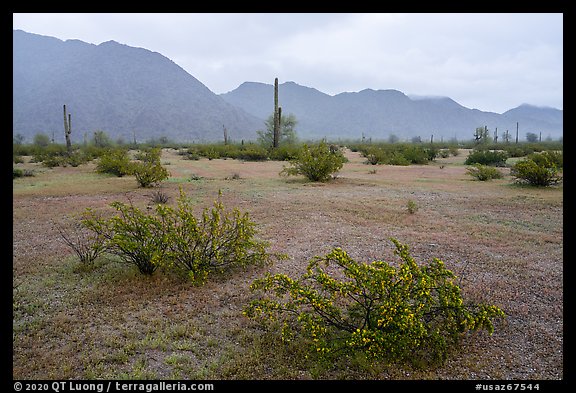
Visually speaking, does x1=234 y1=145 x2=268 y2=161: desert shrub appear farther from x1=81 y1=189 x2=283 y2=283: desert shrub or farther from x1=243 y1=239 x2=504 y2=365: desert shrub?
x1=243 y1=239 x2=504 y2=365: desert shrub

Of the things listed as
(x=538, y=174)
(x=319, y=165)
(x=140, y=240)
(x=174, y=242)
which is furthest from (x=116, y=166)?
(x=538, y=174)

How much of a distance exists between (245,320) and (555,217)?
8.44m

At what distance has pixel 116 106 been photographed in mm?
158500

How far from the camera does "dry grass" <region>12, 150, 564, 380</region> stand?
3.51 m

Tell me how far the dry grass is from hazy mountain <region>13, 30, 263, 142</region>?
133 m

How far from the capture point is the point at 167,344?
12.8ft

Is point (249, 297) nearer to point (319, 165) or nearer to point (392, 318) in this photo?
point (392, 318)

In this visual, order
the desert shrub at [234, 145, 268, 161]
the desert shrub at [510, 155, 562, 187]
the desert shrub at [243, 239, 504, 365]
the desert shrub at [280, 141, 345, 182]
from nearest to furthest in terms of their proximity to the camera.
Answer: the desert shrub at [243, 239, 504, 365] → the desert shrub at [510, 155, 562, 187] → the desert shrub at [280, 141, 345, 182] → the desert shrub at [234, 145, 268, 161]

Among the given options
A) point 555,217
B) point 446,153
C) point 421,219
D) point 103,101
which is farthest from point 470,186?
point 103,101

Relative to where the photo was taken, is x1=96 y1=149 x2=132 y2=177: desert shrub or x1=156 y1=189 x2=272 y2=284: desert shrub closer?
x1=156 y1=189 x2=272 y2=284: desert shrub

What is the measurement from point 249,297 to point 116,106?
173 metres

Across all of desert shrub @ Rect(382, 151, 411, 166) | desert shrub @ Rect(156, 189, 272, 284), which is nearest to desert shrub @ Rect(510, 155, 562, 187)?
desert shrub @ Rect(382, 151, 411, 166)

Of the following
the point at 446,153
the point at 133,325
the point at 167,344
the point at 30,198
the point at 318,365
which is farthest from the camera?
the point at 446,153

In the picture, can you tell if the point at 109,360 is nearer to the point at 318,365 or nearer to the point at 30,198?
the point at 318,365
